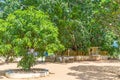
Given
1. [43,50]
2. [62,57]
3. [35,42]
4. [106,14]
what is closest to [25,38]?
[35,42]

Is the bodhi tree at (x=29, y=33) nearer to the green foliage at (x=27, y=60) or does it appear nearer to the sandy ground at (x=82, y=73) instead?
the green foliage at (x=27, y=60)

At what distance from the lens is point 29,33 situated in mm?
12844

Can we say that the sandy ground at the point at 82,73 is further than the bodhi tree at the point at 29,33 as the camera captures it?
No

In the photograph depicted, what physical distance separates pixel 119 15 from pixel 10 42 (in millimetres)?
5122

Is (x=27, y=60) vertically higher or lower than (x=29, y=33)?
lower

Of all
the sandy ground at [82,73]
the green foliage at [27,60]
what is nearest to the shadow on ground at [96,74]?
the sandy ground at [82,73]

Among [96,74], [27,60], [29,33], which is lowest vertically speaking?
[96,74]

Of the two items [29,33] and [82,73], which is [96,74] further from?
[29,33]

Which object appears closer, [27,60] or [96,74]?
[27,60]

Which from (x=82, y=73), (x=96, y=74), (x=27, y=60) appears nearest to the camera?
(x=27, y=60)

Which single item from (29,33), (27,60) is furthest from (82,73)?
(29,33)

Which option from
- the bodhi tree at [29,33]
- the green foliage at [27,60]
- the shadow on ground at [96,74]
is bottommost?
the shadow on ground at [96,74]

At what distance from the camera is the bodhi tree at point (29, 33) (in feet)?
42.2

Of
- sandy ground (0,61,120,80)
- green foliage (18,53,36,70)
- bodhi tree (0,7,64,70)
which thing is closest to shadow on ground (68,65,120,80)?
sandy ground (0,61,120,80)
